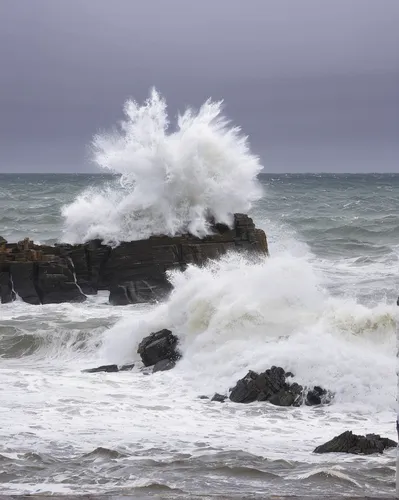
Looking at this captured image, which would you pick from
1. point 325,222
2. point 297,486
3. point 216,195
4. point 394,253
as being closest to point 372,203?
point 325,222

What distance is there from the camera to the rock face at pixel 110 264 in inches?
626

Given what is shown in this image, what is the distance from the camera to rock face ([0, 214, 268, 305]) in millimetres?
15898

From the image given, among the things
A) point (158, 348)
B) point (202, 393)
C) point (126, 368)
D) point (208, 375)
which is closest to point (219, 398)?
point (202, 393)

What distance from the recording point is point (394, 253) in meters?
26.0

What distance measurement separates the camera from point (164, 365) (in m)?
11.0

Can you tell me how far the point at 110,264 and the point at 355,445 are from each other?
10026mm

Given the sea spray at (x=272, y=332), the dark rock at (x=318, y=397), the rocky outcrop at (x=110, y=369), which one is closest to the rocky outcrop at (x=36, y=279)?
the sea spray at (x=272, y=332)

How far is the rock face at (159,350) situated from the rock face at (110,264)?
4.00 meters

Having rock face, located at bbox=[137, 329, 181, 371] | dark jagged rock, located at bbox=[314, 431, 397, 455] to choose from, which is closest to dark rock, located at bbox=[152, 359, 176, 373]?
rock face, located at bbox=[137, 329, 181, 371]

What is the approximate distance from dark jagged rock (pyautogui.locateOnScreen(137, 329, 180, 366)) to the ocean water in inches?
6.8

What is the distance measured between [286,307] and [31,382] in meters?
3.89

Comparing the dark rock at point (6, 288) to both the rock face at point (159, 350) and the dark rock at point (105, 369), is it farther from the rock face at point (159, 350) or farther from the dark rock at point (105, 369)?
the dark rock at point (105, 369)

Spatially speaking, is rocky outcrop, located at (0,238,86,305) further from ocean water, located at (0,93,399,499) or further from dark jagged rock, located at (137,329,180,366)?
dark jagged rock, located at (137,329,180,366)

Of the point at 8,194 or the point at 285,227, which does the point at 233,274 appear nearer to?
the point at 285,227
